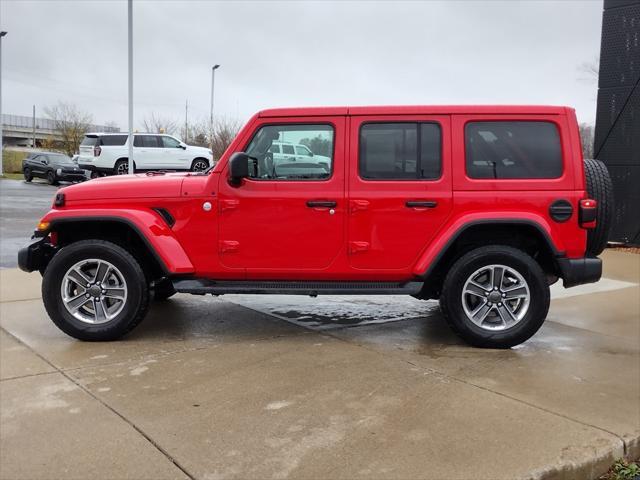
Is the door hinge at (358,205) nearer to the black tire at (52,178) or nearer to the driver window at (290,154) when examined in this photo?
the driver window at (290,154)

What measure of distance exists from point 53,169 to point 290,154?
2786 cm

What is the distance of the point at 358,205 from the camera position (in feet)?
15.7

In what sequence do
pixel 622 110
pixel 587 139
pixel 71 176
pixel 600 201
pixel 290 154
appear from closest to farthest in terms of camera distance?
pixel 600 201 < pixel 290 154 < pixel 622 110 < pixel 587 139 < pixel 71 176

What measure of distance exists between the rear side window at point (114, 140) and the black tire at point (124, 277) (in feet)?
61.0

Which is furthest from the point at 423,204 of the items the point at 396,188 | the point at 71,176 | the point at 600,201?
the point at 71,176

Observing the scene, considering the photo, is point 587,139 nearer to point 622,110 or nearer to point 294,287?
point 622,110

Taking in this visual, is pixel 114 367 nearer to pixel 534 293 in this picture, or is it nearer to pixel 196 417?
pixel 196 417

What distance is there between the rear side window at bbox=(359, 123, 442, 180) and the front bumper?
272 centimetres

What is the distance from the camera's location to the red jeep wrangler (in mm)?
4746

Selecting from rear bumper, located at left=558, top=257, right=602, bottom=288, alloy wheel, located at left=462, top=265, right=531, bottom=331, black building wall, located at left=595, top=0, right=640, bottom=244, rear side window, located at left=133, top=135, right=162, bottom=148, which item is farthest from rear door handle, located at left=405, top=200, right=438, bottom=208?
rear side window, located at left=133, top=135, right=162, bottom=148

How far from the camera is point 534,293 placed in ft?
15.6

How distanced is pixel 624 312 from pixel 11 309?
6.19m

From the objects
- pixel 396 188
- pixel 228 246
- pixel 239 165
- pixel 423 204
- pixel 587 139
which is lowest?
pixel 228 246

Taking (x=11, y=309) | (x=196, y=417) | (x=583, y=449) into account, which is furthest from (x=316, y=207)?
(x=11, y=309)
